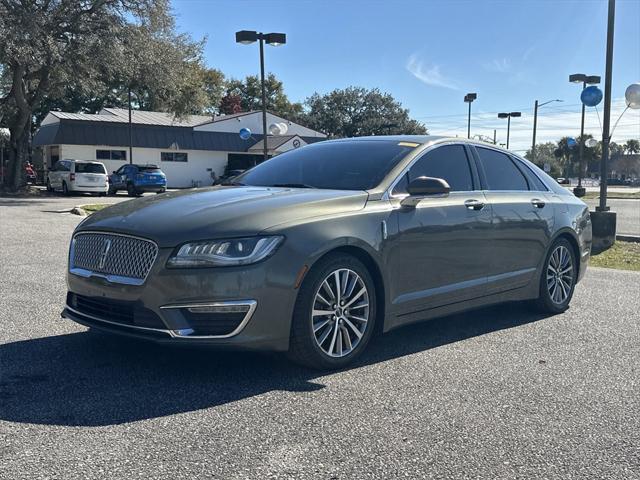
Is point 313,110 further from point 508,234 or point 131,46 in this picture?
point 508,234

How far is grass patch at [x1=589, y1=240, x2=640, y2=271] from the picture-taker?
36.1 feet

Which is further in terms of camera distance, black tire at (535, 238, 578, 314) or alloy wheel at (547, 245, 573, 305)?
alloy wheel at (547, 245, 573, 305)

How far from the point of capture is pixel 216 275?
4.05m

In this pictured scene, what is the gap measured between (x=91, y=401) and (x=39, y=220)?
511 inches

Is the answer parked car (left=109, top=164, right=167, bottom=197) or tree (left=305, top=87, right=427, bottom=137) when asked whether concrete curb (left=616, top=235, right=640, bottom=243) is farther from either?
tree (left=305, top=87, right=427, bottom=137)

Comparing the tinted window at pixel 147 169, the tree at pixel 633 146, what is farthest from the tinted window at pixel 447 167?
the tree at pixel 633 146

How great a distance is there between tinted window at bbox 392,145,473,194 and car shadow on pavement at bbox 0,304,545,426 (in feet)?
4.45

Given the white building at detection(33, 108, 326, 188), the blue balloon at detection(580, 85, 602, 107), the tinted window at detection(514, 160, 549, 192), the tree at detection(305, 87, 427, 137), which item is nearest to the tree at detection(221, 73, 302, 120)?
the tree at detection(305, 87, 427, 137)

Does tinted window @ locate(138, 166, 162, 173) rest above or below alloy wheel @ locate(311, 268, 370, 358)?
above

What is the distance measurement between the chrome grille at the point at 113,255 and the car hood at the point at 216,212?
0.19ft

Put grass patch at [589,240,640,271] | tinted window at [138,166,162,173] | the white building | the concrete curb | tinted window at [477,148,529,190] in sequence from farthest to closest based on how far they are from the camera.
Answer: the white building, tinted window at [138,166,162,173], the concrete curb, grass patch at [589,240,640,271], tinted window at [477,148,529,190]

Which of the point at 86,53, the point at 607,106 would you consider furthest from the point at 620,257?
the point at 86,53

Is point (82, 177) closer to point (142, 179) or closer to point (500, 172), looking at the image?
point (142, 179)

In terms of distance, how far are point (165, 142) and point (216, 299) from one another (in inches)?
1651
